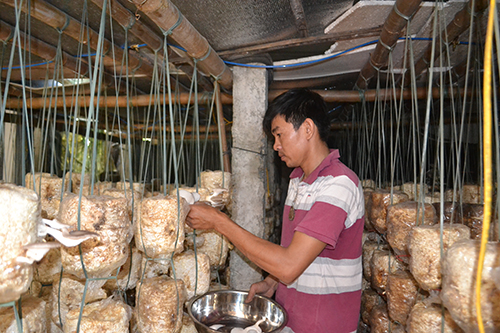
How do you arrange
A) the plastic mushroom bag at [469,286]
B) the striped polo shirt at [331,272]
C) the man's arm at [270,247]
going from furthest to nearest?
the striped polo shirt at [331,272]
the man's arm at [270,247]
the plastic mushroom bag at [469,286]

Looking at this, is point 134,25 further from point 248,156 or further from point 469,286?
point 469,286

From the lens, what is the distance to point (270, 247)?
1.41 metres

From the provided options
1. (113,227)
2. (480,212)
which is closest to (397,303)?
(480,212)

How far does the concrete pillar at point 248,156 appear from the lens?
2631 millimetres

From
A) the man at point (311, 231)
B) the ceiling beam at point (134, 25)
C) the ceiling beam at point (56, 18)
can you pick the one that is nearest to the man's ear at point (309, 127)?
the man at point (311, 231)

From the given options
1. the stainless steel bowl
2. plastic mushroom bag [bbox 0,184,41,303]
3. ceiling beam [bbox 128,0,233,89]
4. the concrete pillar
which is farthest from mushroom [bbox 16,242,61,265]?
the concrete pillar

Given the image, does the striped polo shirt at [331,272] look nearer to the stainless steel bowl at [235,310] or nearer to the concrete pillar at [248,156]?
the stainless steel bowl at [235,310]

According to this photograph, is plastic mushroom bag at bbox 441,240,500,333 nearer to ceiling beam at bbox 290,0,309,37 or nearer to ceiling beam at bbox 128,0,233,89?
ceiling beam at bbox 128,0,233,89

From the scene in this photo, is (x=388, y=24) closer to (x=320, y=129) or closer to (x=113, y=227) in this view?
(x=320, y=129)

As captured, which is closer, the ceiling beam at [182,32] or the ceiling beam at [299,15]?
the ceiling beam at [182,32]

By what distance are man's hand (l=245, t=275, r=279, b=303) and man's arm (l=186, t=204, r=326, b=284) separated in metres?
0.40

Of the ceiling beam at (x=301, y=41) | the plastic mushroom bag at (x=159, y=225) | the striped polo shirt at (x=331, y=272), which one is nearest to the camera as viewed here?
the plastic mushroom bag at (x=159, y=225)

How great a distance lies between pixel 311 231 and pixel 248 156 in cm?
137

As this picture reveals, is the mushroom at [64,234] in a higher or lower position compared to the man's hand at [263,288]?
higher
